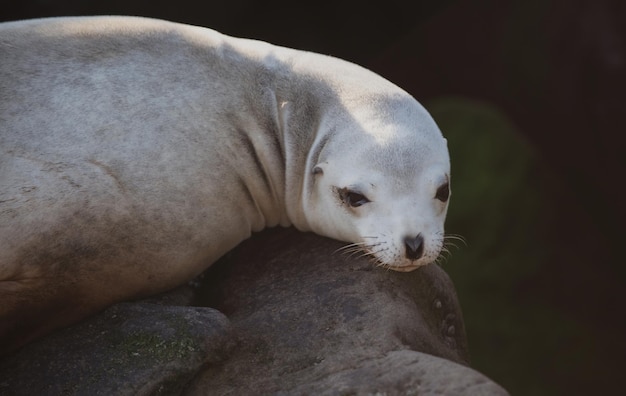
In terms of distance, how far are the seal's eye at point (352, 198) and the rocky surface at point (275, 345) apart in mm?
403

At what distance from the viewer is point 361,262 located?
529 centimetres

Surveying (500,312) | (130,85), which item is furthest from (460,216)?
(130,85)

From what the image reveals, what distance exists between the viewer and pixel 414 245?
4.80 m

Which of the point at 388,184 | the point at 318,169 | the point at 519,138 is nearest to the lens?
the point at 388,184

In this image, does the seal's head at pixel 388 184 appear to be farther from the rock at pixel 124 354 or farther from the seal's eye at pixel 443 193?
the rock at pixel 124 354

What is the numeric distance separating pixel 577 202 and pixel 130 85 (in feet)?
28.0

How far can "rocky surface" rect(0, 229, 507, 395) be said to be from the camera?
436 centimetres

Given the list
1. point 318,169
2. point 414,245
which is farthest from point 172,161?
point 414,245

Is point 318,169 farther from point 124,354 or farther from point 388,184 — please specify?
point 124,354

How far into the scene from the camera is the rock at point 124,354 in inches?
174

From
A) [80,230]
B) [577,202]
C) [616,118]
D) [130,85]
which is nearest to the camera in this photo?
Result: [80,230]

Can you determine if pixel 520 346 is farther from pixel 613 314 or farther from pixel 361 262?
pixel 361 262

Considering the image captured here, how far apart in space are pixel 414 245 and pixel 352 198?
1.51ft

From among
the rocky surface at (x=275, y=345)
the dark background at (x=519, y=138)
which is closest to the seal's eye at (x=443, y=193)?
the rocky surface at (x=275, y=345)
